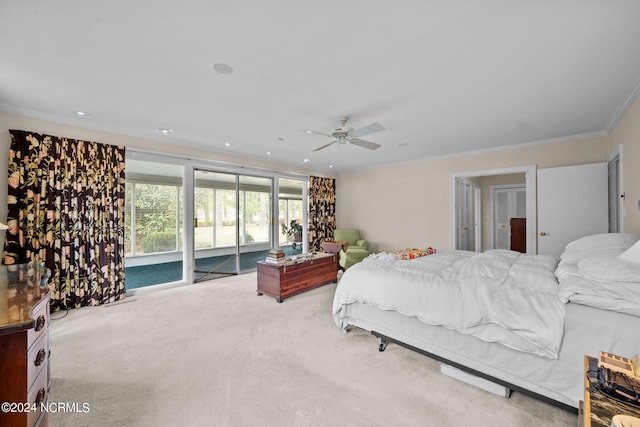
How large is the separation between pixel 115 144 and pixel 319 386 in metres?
4.28

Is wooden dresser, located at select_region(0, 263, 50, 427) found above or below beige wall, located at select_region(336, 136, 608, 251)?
below

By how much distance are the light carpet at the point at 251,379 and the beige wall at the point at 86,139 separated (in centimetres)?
216

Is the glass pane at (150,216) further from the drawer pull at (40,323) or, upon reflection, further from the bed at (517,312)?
the bed at (517,312)

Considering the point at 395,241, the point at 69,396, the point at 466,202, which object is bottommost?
the point at 69,396

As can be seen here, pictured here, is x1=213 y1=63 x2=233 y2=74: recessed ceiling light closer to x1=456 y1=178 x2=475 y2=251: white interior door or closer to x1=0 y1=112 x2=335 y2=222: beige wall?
x1=0 y1=112 x2=335 y2=222: beige wall

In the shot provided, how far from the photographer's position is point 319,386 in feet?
6.45

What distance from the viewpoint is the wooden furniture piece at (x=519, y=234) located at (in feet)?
21.2

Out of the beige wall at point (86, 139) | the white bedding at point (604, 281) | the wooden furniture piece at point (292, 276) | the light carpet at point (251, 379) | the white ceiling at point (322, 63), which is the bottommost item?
the light carpet at point (251, 379)

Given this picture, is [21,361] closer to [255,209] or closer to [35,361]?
[35,361]

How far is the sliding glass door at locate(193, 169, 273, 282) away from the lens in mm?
5166

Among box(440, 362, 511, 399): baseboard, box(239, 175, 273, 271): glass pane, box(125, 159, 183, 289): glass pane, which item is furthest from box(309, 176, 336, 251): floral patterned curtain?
box(440, 362, 511, 399): baseboard

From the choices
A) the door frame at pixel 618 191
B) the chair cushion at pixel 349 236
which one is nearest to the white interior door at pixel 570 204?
the door frame at pixel 618 191

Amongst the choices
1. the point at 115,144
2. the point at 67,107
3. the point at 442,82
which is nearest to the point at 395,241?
the point at 442,82

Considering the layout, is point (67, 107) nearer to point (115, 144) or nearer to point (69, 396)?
point (115, 144)
